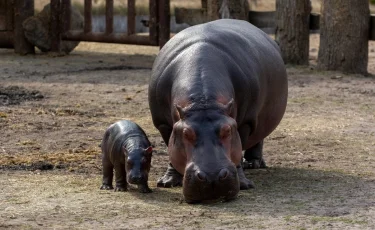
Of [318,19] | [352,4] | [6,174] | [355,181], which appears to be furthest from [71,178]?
[318,19]

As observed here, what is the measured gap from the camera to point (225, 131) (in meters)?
4.96

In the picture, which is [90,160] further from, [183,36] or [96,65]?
[96,65]

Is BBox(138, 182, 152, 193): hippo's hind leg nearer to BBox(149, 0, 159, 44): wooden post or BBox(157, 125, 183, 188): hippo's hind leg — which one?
BBox(157, 125, 183, 188): hippo's hind leg

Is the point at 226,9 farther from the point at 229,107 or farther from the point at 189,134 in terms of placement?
the point at 189,134

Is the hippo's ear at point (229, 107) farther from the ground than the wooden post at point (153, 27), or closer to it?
farther from the ground

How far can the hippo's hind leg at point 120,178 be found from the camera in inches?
223

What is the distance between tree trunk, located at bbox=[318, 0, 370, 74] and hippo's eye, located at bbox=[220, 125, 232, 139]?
6756mm

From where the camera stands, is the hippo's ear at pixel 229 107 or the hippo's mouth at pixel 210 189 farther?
the hippo's ear at pixel 229 107

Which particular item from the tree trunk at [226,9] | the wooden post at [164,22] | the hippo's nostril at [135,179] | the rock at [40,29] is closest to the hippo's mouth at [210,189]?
the hippo's nostril at [135,179]

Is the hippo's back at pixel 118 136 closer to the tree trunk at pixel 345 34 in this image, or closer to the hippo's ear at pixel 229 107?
the hippo's ear at pixel 229 107

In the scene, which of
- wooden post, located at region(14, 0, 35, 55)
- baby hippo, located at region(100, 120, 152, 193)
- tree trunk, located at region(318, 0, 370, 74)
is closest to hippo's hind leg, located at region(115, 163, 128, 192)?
baby hippo, located at region(100, 120, 152, 193)

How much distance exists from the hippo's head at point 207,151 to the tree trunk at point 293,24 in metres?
7.21

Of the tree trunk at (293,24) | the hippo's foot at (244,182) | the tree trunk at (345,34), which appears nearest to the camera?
the hippo's foot at (244,182)

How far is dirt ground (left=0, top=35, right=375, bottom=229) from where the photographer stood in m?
4.80
